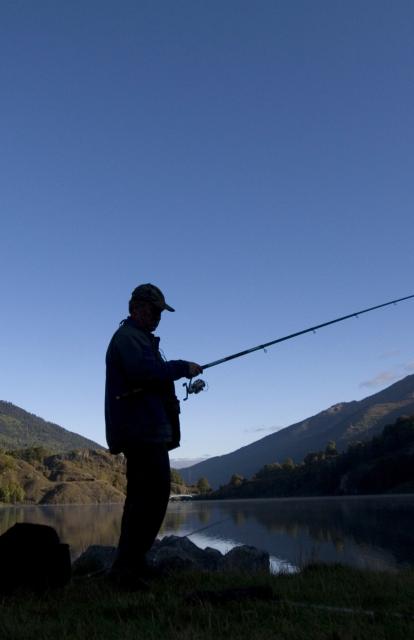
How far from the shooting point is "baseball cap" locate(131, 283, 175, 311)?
6.32 m

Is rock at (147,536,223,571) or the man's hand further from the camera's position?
rock at (147,536,223,571)

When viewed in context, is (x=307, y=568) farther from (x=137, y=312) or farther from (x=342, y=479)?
(x=342, y=479)

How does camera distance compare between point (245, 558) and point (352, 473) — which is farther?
point (352, 473)

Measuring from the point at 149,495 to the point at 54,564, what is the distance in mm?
1107

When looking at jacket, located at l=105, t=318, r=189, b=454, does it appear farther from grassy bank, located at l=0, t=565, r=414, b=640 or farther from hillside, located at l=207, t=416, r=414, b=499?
hillside, located at l=207, t=416, r=414, b=499

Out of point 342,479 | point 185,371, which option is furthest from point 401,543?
point 342,479

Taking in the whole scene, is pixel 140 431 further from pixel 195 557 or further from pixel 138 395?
pixel 195 557

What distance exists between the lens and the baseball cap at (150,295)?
249 inches

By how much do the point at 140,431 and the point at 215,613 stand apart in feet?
6.65

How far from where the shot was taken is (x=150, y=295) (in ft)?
20.8

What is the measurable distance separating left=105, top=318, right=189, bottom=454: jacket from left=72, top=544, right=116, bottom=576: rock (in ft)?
Result: 16.9

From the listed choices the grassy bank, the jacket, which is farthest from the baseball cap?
the grassy bank

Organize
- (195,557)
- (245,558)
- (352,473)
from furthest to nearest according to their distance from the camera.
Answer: (352,473) < (245,558) < (195,557)

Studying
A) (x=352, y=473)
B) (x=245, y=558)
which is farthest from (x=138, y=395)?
(x=352, y=473)
